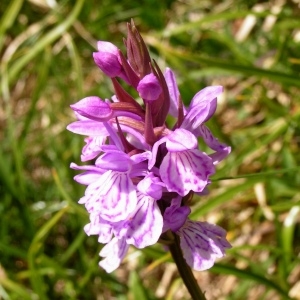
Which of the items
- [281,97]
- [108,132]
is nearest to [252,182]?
[108,132]

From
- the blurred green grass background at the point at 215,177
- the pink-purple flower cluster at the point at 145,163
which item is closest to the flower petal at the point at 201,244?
the pink-purple flower cluster at the point at 145,163

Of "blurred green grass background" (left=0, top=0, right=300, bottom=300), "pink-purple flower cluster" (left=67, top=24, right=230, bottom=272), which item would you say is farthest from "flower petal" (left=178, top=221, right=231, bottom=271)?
"blurred green grass background" (left=0, top=0, right=300, bottom=300)

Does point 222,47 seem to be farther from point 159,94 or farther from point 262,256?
point 159,94

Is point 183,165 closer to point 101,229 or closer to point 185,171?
point 185,171

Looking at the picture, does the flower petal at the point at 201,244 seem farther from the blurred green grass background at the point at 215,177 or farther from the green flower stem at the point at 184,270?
the blurred green grass background at the point at 215,177

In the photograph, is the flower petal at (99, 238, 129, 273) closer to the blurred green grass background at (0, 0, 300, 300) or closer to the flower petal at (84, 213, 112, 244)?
the flower petal at (84, 213, 112, 244)

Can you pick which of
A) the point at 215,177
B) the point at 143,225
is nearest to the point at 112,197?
the point at 143,225

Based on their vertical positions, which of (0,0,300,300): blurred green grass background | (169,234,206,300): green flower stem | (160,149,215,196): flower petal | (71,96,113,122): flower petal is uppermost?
(71,96,113,122): flower petal
